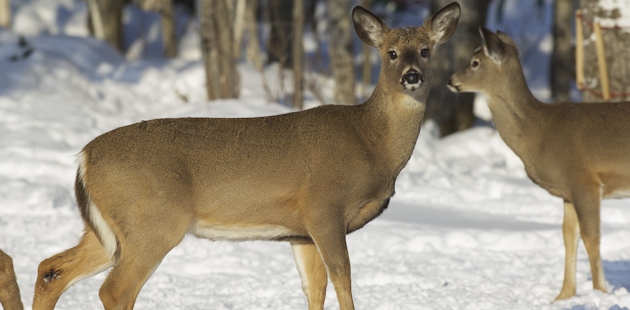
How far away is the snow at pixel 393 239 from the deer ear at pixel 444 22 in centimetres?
186

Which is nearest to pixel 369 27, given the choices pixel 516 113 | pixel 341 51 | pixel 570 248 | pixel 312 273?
pixel 312 273

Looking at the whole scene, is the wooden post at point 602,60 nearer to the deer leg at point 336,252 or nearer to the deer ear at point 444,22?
the deer ear at point 444,22

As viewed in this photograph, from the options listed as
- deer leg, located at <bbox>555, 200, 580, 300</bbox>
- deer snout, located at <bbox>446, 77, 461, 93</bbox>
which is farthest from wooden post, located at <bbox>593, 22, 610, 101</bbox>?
deer leg, located at <bbox>555, 200, 580, 300</bbox>

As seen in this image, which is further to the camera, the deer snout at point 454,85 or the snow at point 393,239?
the deer snout at point 454,85

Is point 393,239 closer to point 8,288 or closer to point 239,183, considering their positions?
point 239,183

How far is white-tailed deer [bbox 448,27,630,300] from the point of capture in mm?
6727

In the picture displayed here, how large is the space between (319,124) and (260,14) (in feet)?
83.3

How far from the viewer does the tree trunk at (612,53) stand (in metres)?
8.94

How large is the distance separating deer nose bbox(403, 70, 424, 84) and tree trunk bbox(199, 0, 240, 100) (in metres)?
8.29

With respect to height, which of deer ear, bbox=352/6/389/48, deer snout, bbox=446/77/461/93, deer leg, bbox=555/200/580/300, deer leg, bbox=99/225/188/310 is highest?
deer ear, bbox=352/6/389/48

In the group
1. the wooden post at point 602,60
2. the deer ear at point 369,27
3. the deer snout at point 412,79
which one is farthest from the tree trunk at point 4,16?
the deer snout at point 412,79

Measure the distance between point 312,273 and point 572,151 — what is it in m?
2.32

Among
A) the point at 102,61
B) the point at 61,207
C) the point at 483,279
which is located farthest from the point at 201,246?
the point at 102,61

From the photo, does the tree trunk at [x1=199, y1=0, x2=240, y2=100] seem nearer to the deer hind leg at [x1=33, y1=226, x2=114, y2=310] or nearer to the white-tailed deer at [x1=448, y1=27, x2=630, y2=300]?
the white-tailed deer at [x1=448, y1=27, x2=630, y2=300]
